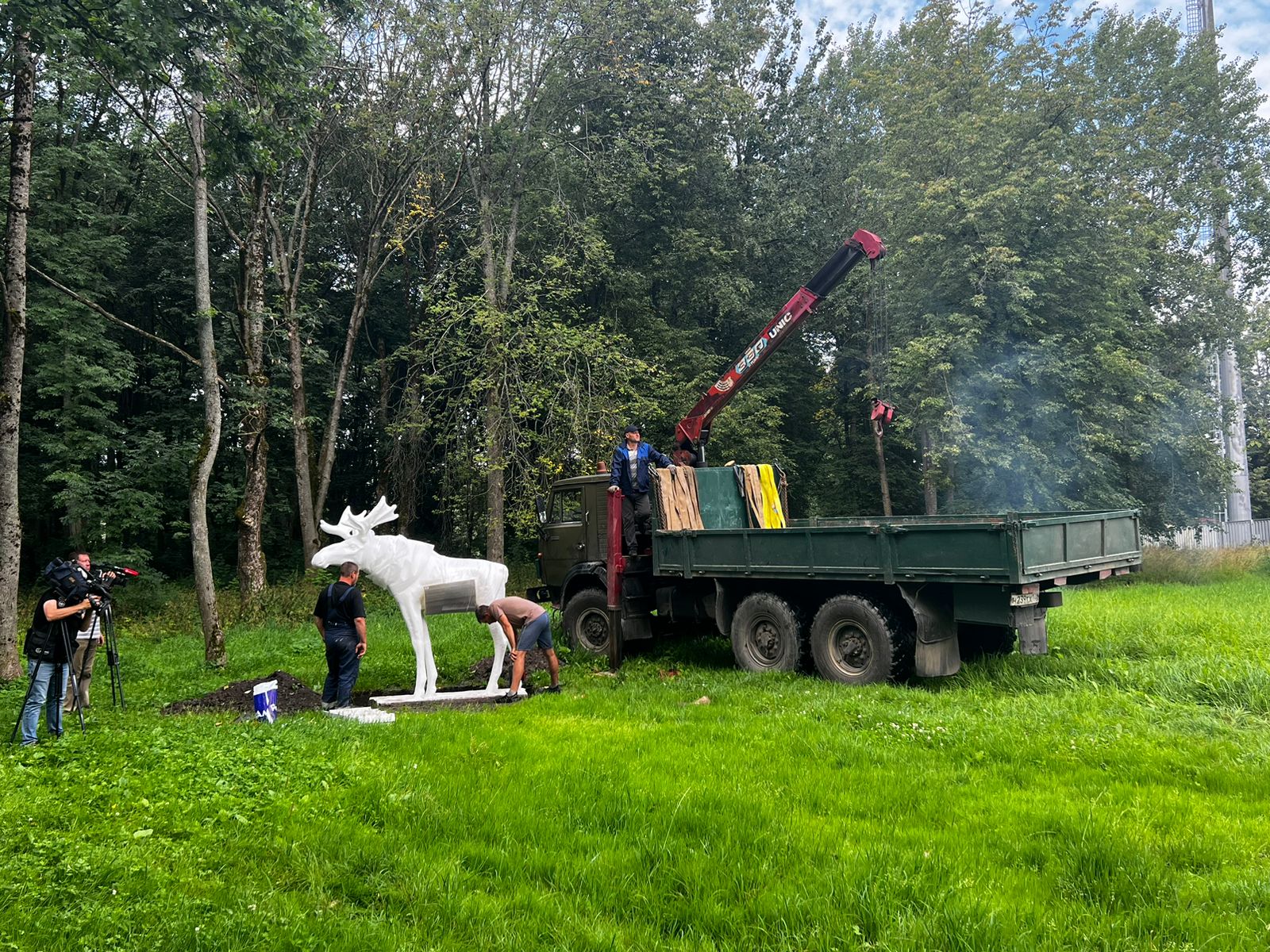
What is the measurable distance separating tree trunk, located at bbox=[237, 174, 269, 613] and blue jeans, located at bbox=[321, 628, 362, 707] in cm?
741

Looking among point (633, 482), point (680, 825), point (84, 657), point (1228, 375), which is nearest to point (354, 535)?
point (84, 657)

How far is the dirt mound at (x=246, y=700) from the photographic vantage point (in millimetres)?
8766

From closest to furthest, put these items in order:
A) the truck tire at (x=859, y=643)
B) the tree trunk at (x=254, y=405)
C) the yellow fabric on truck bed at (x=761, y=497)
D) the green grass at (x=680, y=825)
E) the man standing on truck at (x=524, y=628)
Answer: the green grass at (x=680, y=825)
the truck tire at (x=859, y=643)
the man standing on truck at (x=524, y=628)
the yellow fabric on truck bed at (x=761, y=497)
the tree trunk at (x=254, y=405)

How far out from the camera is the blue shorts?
8.98 meters

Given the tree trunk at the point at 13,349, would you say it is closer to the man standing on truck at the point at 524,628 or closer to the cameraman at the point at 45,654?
the cameraman at the point at 45,654

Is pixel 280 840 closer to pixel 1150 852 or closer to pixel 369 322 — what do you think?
pixel 1150 852

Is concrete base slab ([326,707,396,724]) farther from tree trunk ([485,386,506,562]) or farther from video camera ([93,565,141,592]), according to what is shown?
tree trunk ([485,386,506,562])

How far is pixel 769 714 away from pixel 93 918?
17.2 feet

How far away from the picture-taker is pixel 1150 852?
4082 millimetres

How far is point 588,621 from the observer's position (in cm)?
1141

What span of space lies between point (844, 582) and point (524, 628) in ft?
11.9

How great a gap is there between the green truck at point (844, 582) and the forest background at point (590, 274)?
253 inches

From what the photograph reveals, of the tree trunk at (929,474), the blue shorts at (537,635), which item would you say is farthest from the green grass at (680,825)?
the tree trunk at (929,474)

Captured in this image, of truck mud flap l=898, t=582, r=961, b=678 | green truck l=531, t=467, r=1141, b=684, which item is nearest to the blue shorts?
green truck l=531, t=467, r=1141, b=684
